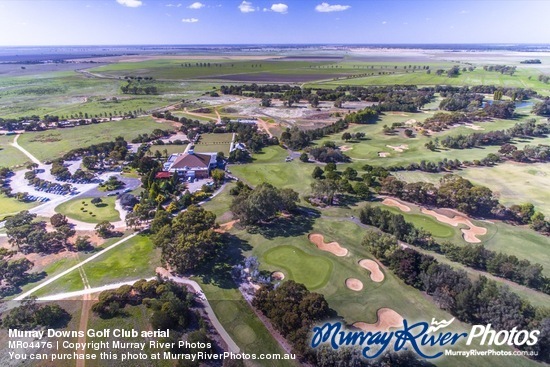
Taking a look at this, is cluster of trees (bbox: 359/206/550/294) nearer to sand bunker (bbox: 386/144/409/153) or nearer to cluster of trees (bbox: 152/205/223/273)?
cluster of trees (bbox: 152/205/223/273)

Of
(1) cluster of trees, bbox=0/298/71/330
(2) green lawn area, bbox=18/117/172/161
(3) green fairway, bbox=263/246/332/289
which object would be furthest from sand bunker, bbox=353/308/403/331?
(2) green lawn area, bbox=18/117/172/161

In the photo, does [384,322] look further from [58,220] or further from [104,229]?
[58,220]

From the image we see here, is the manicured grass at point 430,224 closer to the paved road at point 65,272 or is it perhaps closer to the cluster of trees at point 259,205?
the cluster of trees at point 259,205

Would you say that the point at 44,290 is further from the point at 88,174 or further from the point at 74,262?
the point at 88,174

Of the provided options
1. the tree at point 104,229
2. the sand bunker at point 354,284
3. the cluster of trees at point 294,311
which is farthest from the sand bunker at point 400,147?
the tree at point 104,229

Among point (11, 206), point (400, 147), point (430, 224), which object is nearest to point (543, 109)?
point (400, 147)
